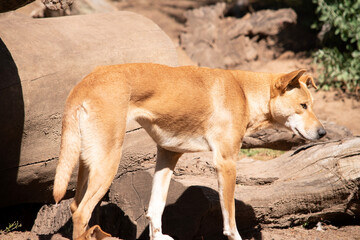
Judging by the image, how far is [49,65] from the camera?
4.82 m

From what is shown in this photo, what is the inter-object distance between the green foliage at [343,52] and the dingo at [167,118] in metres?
5.09

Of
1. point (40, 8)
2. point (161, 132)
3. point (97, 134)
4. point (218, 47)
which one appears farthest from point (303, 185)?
point (218, 47)

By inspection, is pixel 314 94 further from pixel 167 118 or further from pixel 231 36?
pixel 167 118

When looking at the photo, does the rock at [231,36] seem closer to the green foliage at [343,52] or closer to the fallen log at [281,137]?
the green foliage at [343,52]

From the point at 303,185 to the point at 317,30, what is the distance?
298 inches

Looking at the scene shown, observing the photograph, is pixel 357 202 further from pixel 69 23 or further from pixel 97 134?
pixel 69 23

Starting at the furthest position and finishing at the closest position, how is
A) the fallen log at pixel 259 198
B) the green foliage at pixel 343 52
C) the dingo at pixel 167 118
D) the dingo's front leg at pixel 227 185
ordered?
the green foliage at pixel 343 52 → the fallen log at pixel 259 198 → the dingo's front leg at pixel 227 185 → the dingo at pixel 167 118

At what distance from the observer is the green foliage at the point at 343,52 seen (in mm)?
9680

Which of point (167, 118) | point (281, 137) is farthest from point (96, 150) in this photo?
point (281, 137)

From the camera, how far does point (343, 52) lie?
10.3 m

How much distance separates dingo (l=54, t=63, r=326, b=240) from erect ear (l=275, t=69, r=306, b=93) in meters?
0.01

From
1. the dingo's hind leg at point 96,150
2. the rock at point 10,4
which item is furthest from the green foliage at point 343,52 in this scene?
the rock at point 10,4

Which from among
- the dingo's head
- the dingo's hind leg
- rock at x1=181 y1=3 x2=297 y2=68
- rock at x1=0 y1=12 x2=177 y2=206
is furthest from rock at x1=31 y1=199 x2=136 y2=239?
rock at x1=181 y1=3 x2=297 y2=68

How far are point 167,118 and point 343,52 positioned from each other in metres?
7.45
